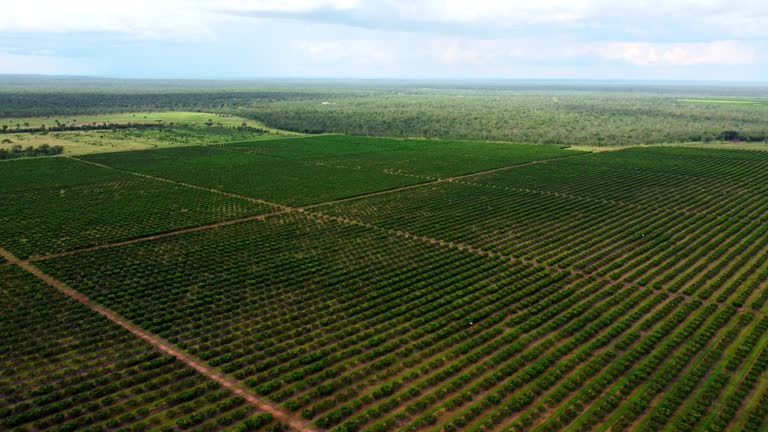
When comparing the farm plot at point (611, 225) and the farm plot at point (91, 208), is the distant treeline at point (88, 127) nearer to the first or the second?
the farm plot at point (91, 208)

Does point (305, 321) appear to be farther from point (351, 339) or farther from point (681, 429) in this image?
point (681, 429)

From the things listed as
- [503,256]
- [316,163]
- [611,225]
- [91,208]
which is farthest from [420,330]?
[316,163]

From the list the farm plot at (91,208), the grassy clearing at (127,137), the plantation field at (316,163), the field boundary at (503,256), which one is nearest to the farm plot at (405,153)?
the plantation field at (316,163)

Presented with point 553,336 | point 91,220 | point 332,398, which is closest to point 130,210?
point 91,220

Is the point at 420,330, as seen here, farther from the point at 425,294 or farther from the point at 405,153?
the point at 405,153

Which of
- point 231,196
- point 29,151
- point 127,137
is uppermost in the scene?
point 127,137
